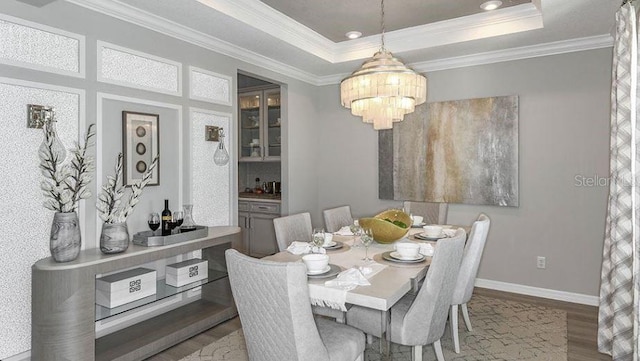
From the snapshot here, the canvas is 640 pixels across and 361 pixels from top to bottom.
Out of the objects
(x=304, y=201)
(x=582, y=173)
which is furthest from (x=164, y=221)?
(x=582, y=173)

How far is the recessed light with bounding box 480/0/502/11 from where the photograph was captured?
3387 millimetres

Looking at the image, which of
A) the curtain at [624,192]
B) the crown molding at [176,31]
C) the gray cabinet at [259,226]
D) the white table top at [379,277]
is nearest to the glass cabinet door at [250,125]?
the gray cabinet at [259,226]

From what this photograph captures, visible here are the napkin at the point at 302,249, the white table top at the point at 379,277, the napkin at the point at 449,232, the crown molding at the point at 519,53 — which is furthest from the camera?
the crown molding at the point at 519,53

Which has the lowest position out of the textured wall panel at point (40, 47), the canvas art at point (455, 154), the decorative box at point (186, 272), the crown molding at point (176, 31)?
the decorative box at point (186, 272)

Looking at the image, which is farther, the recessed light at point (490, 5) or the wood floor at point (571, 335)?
the recessed light at point (490, 5)

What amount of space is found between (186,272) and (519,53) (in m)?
3.75

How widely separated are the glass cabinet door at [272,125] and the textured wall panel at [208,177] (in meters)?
1.43

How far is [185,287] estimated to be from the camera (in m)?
3.08

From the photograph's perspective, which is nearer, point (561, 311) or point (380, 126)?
point (380, 126)

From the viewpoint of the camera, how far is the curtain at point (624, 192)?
7.69ft

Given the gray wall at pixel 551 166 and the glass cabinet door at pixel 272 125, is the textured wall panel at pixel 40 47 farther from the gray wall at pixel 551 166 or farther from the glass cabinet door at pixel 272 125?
the gray wall at pixel 551 166

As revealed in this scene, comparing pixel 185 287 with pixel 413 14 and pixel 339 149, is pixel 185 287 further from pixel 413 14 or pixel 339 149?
pixel 413 14

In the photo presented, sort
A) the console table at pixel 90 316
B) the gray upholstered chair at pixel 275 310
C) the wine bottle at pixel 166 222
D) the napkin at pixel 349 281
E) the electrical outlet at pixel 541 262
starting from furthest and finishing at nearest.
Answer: the electrical outlet at pixel 541 262 < the wine bottle at pixel 166 222 < the console table at pixel 90 316 < the napkin at pixel 349 281 < the gray upholstered chair at pixel 275 310

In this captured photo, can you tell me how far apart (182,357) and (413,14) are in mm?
3432
